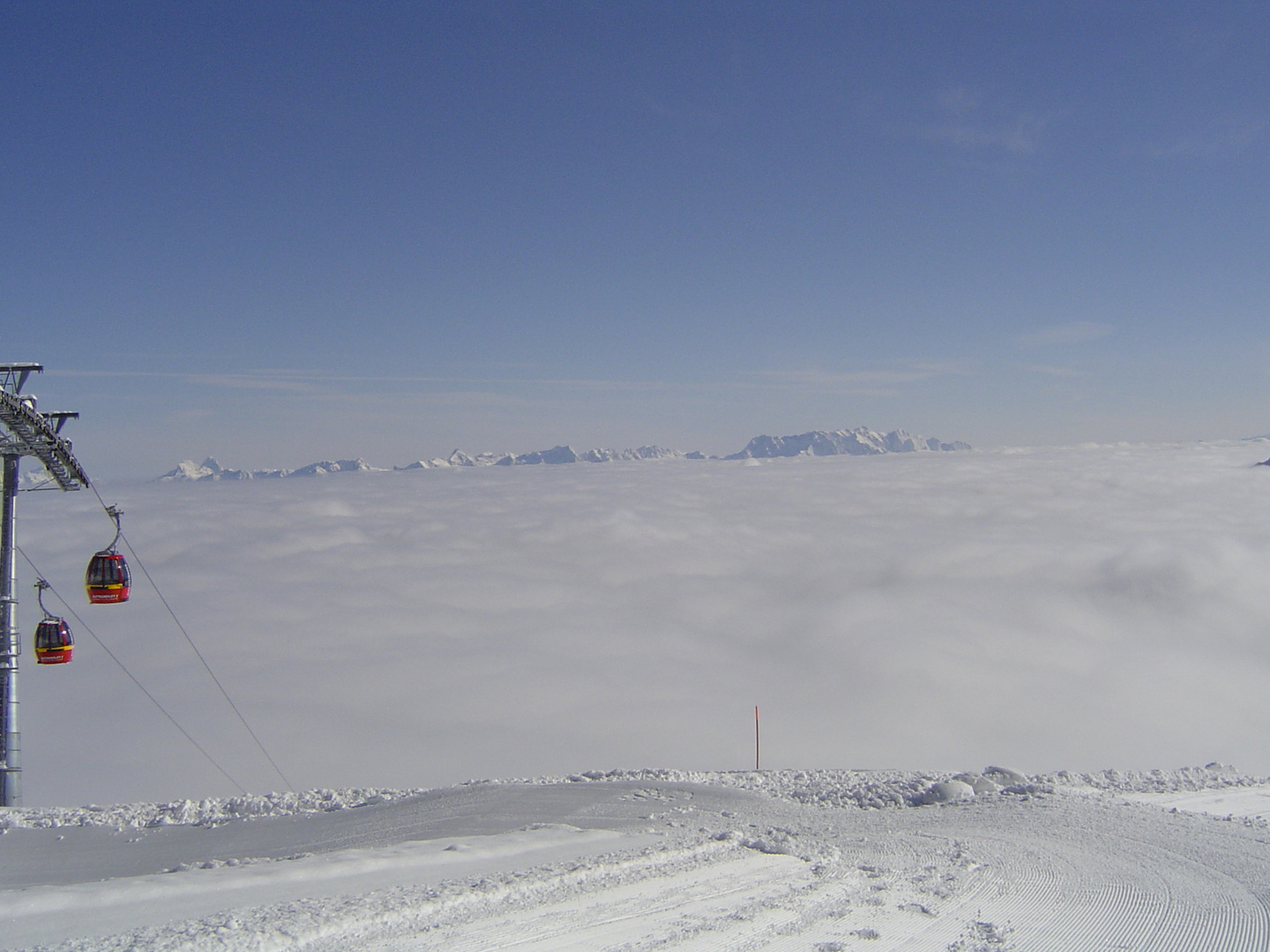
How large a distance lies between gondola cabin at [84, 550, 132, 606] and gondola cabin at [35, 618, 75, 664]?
29.1 inches

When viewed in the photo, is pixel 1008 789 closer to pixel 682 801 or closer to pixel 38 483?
pixel 682 801

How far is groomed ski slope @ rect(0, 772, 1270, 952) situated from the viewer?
6316 millimetres

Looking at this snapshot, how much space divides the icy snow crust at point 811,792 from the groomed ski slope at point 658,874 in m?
0.10

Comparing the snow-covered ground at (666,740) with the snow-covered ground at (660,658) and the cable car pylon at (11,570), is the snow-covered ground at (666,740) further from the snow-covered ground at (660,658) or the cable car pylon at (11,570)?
the cable car pylon at (11,570)

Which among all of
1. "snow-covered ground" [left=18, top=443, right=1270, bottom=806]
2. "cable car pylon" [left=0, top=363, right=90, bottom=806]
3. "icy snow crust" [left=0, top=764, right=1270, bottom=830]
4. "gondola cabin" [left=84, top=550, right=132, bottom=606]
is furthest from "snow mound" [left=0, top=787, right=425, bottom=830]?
"snow-covered ground" [left=18, top=443, right=1270, bottom=806]

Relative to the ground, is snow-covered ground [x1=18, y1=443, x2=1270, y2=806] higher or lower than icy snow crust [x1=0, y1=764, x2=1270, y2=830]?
lower

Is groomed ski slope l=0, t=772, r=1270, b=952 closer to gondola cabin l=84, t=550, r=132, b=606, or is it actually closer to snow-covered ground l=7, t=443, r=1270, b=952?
snow-covered ground l=7, t=443, r=1270, b=952

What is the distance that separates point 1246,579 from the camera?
342 feet

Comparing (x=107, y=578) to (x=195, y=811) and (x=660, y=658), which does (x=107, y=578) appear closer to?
(x=195, y=811)

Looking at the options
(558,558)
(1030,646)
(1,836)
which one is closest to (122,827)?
(1,836)

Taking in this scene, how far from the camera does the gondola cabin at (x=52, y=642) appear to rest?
49.7 ft

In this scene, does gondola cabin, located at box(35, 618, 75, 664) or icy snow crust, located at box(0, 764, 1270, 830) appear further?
gondola cabin, located at box(35, 618, 75, 664)

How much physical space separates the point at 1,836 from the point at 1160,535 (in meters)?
160

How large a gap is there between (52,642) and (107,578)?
1466mm
